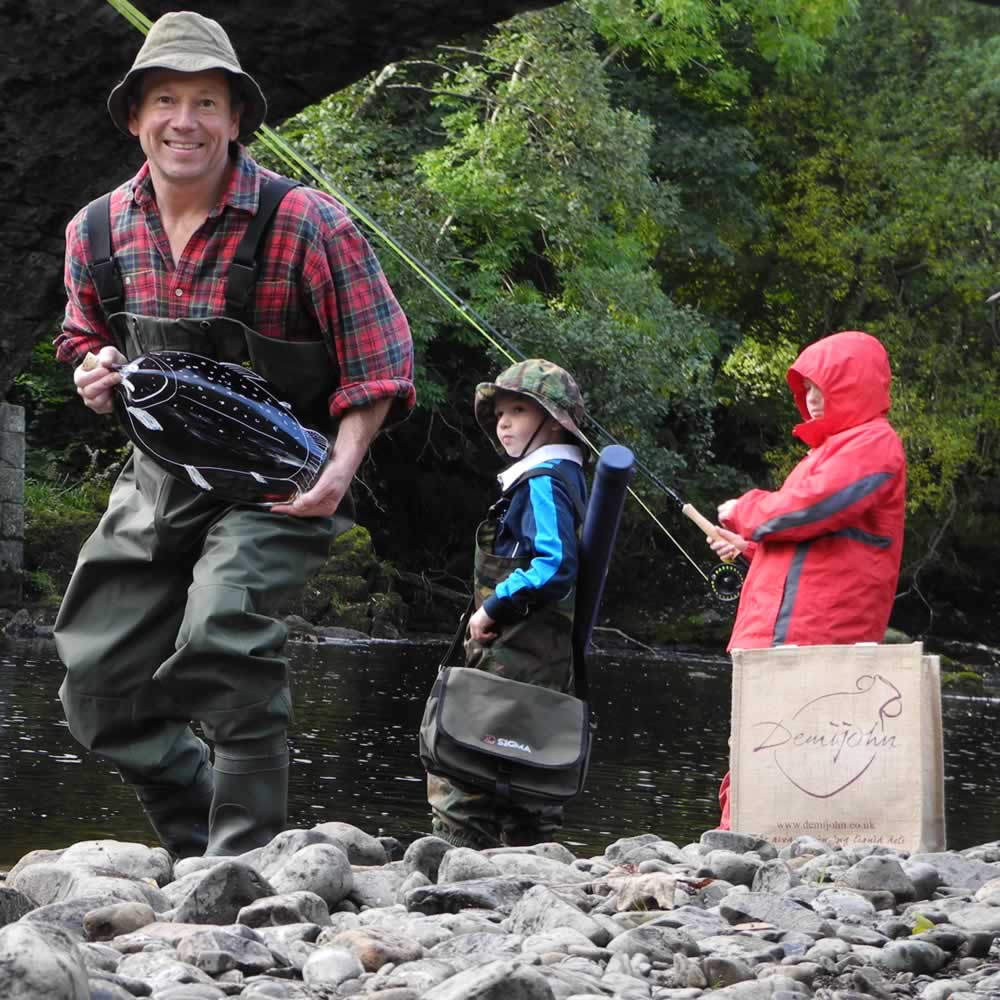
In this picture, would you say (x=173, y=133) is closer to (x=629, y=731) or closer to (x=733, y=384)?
(x=629, y=731)

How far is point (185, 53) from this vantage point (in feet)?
12.1

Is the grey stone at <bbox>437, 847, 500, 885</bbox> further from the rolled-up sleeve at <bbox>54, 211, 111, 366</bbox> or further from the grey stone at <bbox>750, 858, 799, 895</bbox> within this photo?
the rolled-up sleeve at <bbox>54, 211, 111, 366</bbox>

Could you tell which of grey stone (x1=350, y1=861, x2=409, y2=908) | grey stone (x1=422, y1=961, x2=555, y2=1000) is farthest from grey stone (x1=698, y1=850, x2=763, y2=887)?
grey stone (x1=422, y1=961, x2=555, y2=1000)

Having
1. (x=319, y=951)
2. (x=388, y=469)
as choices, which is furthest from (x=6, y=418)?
(x=319, y=951)

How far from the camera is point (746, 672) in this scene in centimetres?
481

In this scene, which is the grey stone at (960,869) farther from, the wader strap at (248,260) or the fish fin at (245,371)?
the wader strap at (248,260)

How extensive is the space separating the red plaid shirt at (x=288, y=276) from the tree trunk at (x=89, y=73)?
219 cm

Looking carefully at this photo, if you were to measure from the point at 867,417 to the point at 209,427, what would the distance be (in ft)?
7.54

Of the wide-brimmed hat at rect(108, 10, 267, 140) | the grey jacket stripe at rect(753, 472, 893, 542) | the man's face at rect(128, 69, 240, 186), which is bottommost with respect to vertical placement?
the grey jacket stripe at rect(753, 472, 893, 542)

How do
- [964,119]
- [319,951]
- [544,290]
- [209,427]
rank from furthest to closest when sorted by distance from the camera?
[964,119]
[544,290]
[209,427]
[319,951]

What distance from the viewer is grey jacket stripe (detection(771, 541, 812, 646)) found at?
517 centimetres

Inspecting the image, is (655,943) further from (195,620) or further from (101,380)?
(101,380)

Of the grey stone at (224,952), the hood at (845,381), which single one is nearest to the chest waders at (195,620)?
the grey stone at (224,952)

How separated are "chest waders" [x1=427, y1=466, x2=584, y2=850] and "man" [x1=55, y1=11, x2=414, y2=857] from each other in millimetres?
937
